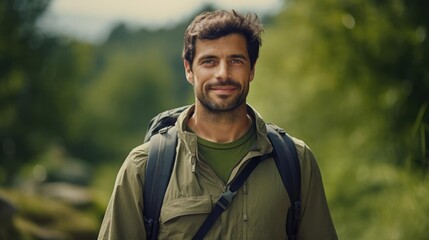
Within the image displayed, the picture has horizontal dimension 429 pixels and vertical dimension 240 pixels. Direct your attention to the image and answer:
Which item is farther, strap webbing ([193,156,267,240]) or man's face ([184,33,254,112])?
man's face ([184,33,254,112])

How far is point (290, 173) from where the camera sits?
355cm

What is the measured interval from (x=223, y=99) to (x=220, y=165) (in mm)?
313

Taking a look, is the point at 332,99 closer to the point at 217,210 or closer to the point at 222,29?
the point at 222,29

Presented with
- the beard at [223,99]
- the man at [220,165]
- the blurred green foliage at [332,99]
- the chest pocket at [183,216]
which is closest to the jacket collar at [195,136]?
the man at [220,165]

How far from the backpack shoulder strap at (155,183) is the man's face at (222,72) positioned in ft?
1.07

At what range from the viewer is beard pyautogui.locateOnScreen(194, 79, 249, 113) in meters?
3.57

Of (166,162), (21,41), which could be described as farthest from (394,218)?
(21,41)

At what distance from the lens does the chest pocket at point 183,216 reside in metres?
3.42

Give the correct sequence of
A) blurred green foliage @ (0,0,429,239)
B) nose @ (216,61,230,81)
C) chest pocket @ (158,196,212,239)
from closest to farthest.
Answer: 1. chest pocket @ (158,196,212,239)
2. nose @ (216,61,230,81)
3. blurred green foliage @ (0,0,429,239)

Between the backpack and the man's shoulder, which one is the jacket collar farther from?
the man's shoulder

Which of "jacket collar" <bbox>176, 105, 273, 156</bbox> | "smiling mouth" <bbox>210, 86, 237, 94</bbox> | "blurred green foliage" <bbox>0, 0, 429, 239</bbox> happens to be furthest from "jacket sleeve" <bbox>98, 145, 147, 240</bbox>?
"blurred green foliage" <bbox>0, 0, 429, 239</bbox>

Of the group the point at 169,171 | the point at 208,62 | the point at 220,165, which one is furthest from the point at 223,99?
the point at 169,171

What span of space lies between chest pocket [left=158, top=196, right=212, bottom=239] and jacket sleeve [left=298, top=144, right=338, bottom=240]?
50cm

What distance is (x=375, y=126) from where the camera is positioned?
11.3 metres
